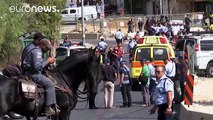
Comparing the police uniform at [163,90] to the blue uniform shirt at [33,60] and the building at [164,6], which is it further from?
the building at [164,6]

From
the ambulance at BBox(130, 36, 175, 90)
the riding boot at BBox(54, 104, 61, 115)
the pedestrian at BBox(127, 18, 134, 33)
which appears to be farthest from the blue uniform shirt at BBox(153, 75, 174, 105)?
the pedestrian at BBox(127, 18, 134, 33)

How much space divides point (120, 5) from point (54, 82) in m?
76.4

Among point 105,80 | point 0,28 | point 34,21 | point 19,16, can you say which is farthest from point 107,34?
point 105,80

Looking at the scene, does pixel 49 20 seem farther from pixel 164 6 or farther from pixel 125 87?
pixel 164 6

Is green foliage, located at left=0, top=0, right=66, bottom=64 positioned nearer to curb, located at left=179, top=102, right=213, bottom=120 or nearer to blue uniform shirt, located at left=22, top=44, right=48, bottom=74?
curb, located at left=179, top=102, right=213, bottom=120

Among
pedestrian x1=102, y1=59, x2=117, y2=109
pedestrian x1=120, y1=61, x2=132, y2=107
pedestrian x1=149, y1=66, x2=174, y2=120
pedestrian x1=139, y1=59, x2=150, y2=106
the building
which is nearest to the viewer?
pedestrian x1=149, y1=66, x2=174, y2=120

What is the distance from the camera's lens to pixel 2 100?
11.2m

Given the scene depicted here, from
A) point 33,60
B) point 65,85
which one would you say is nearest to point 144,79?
point 65,85

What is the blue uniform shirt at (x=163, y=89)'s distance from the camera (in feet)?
41.5

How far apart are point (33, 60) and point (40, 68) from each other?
217 millimetres

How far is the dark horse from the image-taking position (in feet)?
37.5

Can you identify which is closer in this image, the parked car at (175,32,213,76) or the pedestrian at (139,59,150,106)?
the pedestrian at (139,59,150,106)

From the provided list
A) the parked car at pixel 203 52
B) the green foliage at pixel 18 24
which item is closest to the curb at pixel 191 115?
the parked car at pixel 203 52

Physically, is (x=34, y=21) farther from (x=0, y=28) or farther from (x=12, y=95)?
(x=12, y=95)
